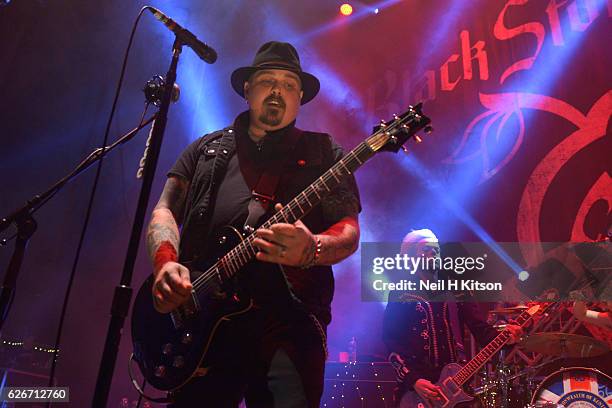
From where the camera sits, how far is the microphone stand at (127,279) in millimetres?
1801

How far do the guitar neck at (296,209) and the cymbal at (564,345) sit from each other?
13.0 feet

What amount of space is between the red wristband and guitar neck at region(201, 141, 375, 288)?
0.65 feet

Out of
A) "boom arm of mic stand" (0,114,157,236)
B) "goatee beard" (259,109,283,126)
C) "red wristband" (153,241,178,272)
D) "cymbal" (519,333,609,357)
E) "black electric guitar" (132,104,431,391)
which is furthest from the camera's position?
"cymbal" (519,333,609,357)

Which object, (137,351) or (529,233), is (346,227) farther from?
(529,233)

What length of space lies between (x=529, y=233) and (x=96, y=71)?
6.61m

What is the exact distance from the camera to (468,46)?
25.3 feet

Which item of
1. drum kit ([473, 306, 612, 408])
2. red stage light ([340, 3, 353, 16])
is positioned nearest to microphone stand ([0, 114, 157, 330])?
drum kit ([473, 306, 612, 408])

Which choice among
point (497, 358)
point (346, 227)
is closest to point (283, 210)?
point (346, 227)

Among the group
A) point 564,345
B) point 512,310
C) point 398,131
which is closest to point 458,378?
point 512,310

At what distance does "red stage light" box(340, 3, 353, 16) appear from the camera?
8.27m

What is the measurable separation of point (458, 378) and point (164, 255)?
401 centimetres

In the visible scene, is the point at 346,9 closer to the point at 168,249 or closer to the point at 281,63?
the point at 281,63

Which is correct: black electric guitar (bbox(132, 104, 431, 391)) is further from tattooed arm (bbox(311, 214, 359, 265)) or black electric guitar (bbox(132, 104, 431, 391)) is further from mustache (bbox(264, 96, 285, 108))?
mustache (bbox(264, 96, 285, 108))

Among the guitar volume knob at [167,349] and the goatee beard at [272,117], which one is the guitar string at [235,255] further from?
the goatee beard at [272,117]
